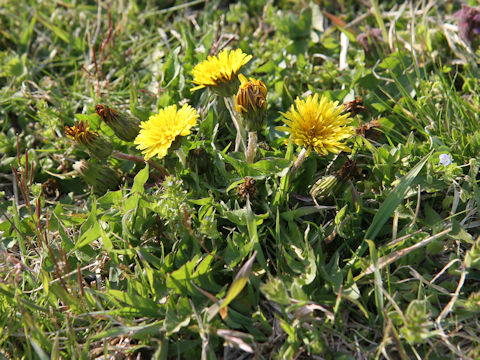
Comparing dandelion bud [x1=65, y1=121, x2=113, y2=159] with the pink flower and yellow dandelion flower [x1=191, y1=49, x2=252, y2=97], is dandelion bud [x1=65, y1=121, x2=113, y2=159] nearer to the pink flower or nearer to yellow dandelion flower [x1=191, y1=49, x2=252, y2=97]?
yellow dandelion flower [x1=191, y1=49, x2=252, y2=97]

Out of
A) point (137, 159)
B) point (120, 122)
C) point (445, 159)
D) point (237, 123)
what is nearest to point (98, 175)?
point (137, 159)

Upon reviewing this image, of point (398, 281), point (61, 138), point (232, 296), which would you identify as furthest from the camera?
point (61, 138)

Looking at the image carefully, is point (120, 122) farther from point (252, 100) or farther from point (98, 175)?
point (252, 100)

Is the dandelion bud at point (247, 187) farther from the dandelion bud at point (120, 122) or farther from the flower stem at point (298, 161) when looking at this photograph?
the dandelion bud at point (120, 122)

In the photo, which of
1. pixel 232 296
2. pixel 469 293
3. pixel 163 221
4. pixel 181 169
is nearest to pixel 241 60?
pixel 181 169

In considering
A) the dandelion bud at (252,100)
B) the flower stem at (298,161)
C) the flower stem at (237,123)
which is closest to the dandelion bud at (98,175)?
the flower stem at (237,123)

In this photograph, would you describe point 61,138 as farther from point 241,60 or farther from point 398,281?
point 398,281
